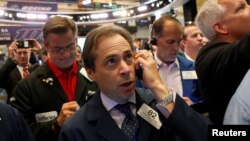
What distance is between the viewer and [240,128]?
45.8 inches

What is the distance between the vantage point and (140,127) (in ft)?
4.69

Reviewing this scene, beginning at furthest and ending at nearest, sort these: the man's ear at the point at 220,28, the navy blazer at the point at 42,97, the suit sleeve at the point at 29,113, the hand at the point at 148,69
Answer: the navy blazer at the point at 42,97, the suit sleeve at the point at 29,113, the man's ear at the point at 220,28, the hand at the point at 148,69

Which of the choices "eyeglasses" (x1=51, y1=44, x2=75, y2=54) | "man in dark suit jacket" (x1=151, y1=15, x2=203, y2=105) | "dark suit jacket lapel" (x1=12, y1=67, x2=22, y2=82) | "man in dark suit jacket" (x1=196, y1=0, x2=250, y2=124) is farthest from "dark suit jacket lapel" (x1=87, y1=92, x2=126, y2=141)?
"dark suit jacket lapel" (x1=12, y1=67, x2=22, y2=82)

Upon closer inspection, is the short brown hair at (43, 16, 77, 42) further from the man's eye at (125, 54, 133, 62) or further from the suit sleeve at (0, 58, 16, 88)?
the suit sleeve at (0, 58, 16, 88)

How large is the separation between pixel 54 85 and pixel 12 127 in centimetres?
63

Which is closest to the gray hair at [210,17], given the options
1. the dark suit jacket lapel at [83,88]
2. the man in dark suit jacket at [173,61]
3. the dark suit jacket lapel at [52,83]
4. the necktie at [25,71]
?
the man in dark suit jacket at [173,61]

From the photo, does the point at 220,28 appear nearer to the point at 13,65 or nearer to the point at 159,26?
the point at 159,26

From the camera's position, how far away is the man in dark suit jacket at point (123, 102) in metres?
1.37

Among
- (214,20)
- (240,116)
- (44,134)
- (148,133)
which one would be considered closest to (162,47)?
(214,20)

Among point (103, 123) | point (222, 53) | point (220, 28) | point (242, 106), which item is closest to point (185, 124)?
point (242, 106)

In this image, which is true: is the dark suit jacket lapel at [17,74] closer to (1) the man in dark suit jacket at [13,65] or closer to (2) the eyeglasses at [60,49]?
(1) the man in dark suit jacket at [13,65]

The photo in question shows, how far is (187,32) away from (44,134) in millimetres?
2094

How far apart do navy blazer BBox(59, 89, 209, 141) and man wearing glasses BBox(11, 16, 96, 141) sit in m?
0.63

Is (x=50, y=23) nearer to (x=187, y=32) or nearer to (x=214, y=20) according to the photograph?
(x=214, y=20)
